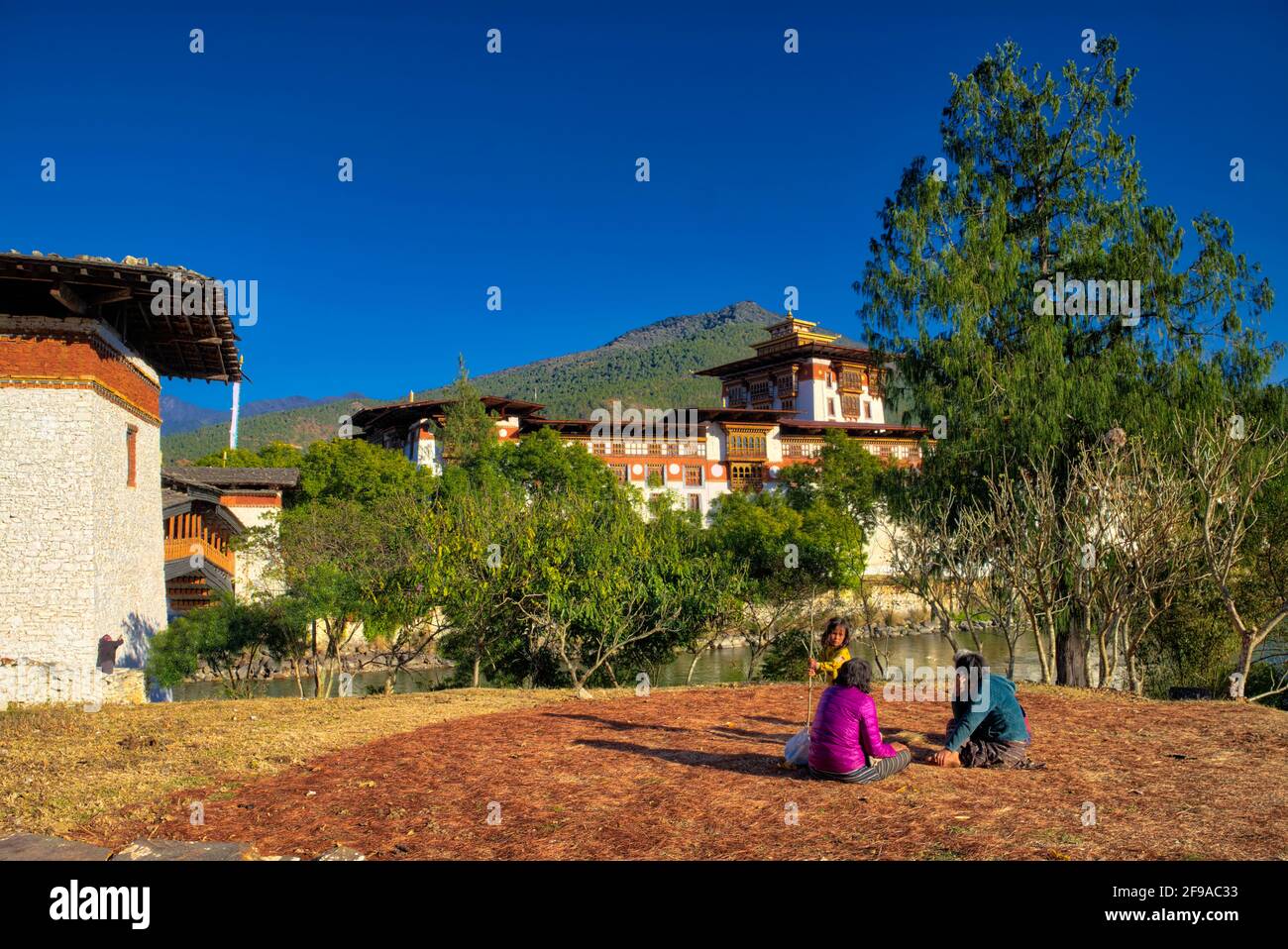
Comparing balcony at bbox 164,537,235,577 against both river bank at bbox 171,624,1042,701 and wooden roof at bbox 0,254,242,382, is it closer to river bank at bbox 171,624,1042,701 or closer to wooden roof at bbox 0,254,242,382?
river bank at bbox 171,624,1042,701

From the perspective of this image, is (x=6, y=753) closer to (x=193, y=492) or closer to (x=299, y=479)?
(x=193, y=492)

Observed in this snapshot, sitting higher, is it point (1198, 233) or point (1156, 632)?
point (1198, 233)

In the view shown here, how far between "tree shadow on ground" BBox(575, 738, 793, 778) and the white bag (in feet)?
0.35

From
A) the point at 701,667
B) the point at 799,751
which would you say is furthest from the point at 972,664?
the point at 701,667

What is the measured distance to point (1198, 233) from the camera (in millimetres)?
17156

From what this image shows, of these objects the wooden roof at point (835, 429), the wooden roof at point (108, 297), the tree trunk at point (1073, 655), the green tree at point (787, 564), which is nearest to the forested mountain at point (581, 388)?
the wooden roof at point (835, 429)

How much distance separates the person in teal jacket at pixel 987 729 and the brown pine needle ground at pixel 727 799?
247 mm

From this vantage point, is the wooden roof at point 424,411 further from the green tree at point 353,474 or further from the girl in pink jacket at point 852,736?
the girl in pink jacket at point 852,736

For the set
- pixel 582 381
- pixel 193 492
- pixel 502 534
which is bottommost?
pixel 502 534

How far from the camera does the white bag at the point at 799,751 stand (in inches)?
294

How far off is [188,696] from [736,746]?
2661 cm

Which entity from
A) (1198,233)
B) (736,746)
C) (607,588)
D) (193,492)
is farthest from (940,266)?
(193,492)

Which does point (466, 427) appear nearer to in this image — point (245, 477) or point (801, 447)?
point (245, 477)

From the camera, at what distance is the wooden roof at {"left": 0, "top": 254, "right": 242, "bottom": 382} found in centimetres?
1324
